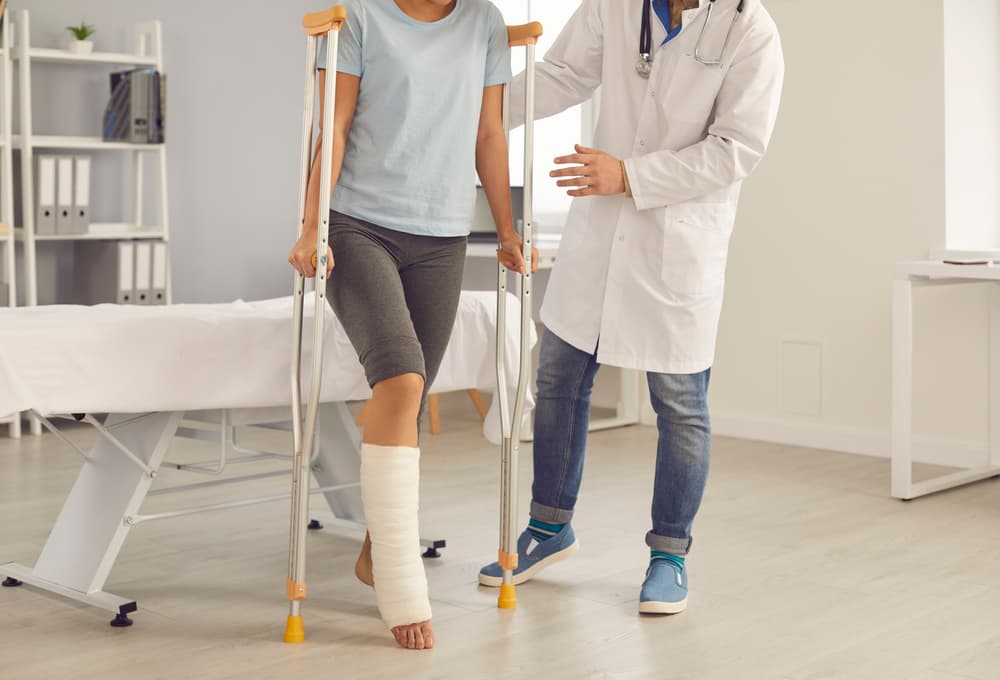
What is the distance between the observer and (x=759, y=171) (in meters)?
4.31

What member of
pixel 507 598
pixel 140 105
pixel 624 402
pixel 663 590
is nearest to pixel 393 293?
pixel 507 598

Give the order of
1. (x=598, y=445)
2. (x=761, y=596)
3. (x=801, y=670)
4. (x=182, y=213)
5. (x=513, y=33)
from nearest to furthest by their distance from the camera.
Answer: (x=801, y=670) < (x=513, y=33) < (x=761, y=596) < (x=598, y=445) < (x=182, y=213)

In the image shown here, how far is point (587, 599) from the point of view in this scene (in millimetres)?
2367

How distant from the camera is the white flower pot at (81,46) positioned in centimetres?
473

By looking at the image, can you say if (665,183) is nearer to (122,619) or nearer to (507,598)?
(507,598)

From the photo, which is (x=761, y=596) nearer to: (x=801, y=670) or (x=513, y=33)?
(x=801, y=670)

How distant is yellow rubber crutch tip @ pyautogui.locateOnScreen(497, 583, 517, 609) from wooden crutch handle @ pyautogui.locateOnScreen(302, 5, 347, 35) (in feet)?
3.51

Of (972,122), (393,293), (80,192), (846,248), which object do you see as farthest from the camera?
(80,192)

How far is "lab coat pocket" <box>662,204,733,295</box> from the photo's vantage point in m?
2.28

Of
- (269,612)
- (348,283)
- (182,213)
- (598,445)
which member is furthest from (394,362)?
(182,213)

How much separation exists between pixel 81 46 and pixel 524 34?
10.1ft

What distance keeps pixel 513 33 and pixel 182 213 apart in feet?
10.8

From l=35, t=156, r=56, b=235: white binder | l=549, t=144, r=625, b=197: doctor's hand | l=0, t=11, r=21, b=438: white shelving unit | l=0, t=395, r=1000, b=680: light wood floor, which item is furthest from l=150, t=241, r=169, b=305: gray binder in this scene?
→ l=549, t=144, r=625, b=197: doctor's hand

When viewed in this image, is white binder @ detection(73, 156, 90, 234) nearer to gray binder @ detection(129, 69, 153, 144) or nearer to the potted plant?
gray binder @ detection(129, 69, 153, 144)
